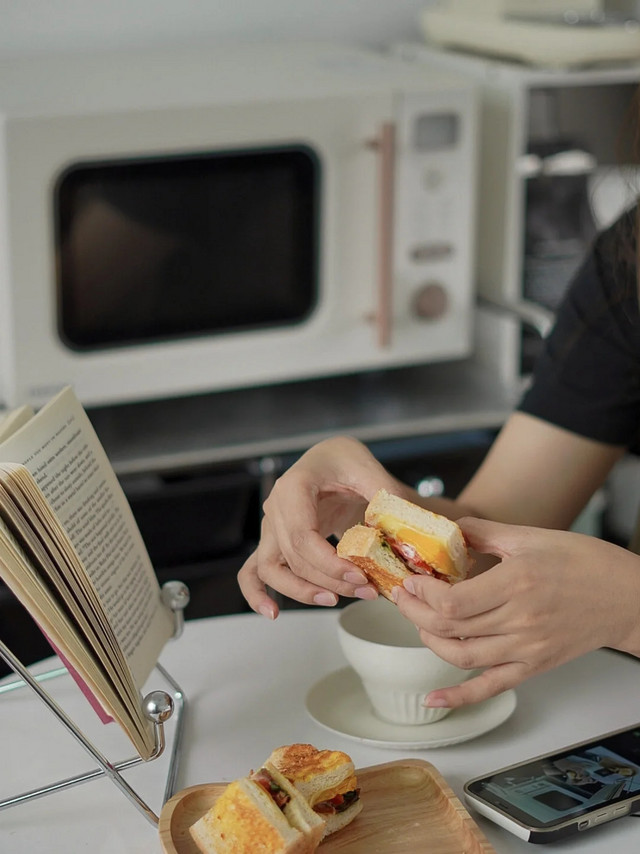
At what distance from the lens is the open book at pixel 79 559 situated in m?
0.68

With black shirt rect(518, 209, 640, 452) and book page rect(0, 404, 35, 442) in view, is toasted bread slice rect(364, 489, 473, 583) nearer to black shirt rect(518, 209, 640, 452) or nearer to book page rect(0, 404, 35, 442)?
book page rect(0, 404, 35, 442)

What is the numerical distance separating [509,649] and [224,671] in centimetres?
30

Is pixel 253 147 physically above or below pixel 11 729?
above

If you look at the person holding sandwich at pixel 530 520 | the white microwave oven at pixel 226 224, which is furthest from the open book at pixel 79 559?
the white microwave oven at pixel 226 224

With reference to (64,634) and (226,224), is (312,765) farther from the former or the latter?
(226,224)

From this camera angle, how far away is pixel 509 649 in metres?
0.77

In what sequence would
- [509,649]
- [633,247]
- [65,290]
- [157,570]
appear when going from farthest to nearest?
1. [157,570]
2. [65,290]
3. [633,247]
4. [509,649]

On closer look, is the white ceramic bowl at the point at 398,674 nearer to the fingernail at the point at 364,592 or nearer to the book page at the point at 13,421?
the fingernail at the point at 364,592

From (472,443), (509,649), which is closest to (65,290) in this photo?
(472,443)

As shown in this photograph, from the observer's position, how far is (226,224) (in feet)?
5.06

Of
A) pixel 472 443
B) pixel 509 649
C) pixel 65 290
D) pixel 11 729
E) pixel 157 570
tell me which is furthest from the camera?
pixel 472 443

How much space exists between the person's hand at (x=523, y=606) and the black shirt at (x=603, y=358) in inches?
15.9

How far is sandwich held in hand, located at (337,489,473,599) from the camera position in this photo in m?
0.76

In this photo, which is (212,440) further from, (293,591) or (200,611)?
(293,591)
